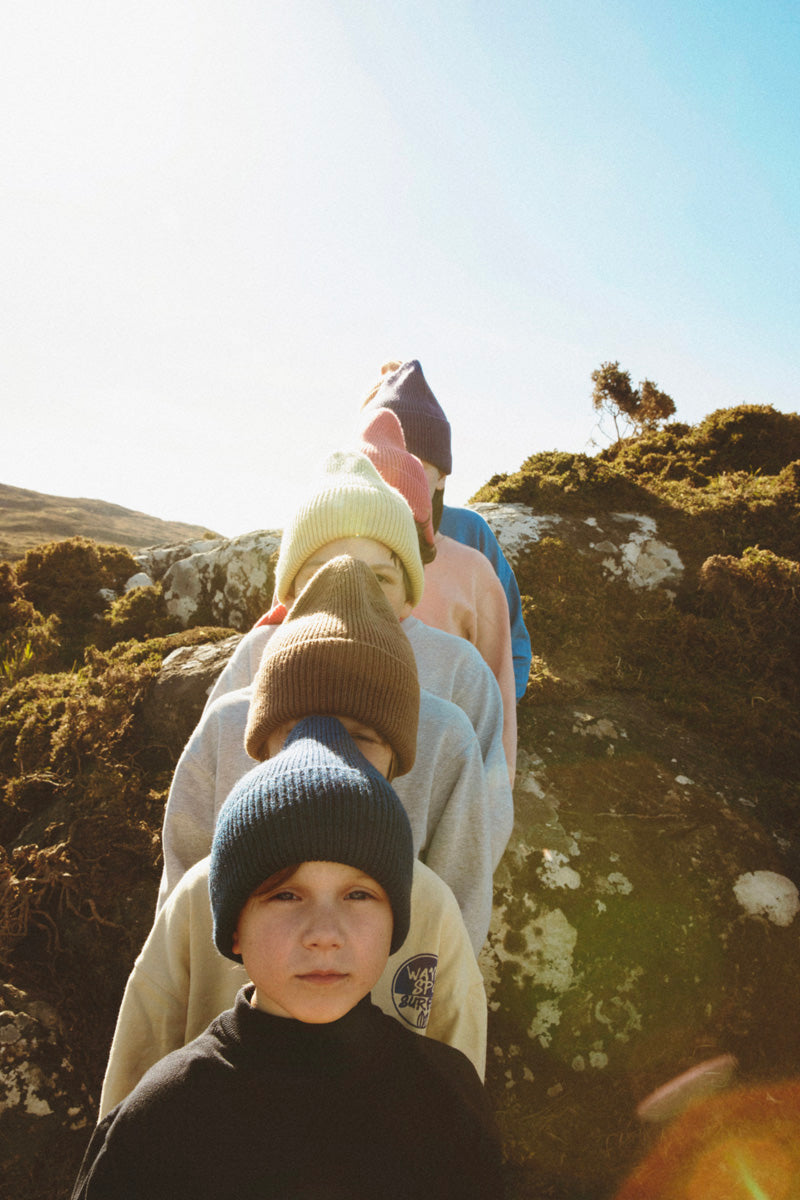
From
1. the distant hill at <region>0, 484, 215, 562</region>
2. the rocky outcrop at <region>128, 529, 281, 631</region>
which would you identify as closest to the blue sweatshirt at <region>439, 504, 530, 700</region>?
the rocky outcrop at <region>128, 529, 281, 631</region>

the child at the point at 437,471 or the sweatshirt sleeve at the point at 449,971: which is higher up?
the child at the point at 437,471

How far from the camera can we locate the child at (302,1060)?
1071 millimetres

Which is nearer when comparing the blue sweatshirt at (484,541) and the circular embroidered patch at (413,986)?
the circular embroidered patch at (413,986)

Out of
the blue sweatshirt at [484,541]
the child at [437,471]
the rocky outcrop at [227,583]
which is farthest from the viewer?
the rocky outcrop at [227,583]

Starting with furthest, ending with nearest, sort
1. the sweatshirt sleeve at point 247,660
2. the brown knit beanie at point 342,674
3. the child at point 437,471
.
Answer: the child at point 437,471 < the sweatshirt sleeve at point 247,660 < the brown knit beanie at point 342,674

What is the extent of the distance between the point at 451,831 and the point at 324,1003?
2.66 ft

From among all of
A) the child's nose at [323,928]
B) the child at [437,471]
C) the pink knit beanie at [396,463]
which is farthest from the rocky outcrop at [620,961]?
the child's nose at [323,928]

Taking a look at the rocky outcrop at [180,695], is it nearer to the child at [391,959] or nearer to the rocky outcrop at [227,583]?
the rocky outcrop at [227,583]

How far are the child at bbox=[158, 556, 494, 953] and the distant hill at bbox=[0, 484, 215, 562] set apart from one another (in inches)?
940

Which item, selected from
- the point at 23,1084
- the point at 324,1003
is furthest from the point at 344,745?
the point at 23,1084

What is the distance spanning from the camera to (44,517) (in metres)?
35.0

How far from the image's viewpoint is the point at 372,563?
194 centimetres

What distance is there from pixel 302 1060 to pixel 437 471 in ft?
8.35

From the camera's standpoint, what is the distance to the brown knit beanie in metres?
1.42
